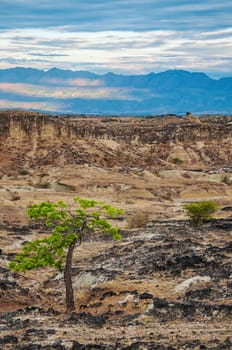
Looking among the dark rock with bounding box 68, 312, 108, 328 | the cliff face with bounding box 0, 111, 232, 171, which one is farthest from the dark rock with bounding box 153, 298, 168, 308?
the cliff face with bounding box 0, 111, 232, 171

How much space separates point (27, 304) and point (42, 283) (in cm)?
530

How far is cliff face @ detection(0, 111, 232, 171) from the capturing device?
8975 cm

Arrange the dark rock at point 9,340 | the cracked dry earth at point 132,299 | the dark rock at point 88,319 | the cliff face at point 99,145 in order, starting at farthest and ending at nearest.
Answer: the cliff face at point 99,145
the dark rock at point 88,319
the dark rock at point 9,340
the cracked dry earth at point 132,299

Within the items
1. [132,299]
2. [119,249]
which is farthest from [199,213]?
[132,299]

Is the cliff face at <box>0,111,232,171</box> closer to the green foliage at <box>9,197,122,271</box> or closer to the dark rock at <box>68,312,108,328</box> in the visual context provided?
the green foliage at <box>9,197,122,271</box>

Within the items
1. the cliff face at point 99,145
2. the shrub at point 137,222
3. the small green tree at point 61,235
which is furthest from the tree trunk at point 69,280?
the cliff face at point 99,145

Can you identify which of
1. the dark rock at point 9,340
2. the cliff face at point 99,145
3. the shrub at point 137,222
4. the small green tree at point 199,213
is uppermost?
the cliff face at point 99,145

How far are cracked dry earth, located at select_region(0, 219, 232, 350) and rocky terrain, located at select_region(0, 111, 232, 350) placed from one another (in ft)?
0.17

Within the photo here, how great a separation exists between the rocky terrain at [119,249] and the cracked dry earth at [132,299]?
0.05 meters

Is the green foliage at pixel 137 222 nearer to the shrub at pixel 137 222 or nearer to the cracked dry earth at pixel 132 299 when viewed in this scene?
the shrub at pixel 137 222

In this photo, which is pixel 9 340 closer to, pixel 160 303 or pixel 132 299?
pixel 160 303

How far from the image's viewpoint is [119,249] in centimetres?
3825

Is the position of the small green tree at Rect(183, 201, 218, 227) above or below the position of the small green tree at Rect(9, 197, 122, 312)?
below

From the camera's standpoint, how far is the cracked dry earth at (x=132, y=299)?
714 inches
